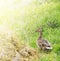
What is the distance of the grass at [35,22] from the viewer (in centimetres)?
1421

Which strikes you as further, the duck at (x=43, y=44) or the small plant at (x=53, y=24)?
the small plant at (x=53, y=24)

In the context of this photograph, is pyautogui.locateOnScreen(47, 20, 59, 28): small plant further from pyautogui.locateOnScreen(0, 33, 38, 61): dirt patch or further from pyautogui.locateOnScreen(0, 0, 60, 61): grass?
pyautogui.locateOnScreen(0, 33, 38, 61): dirt patch

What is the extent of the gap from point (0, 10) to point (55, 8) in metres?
2.93

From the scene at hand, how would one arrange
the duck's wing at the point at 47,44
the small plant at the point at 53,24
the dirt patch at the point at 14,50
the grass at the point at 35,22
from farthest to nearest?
1. the small plant at the point at 53,24
2. the grass at the point at 35,22
3. the duck's wing at the point at 47,44
4. the dirt patch at the point at 14,50

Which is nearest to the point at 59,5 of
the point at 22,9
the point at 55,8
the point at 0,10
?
the point at 55,8

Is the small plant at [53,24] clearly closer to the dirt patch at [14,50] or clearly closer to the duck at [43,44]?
the duck at [43,44]

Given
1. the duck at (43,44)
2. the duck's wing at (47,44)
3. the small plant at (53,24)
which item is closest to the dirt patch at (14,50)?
the duck at (43,44)

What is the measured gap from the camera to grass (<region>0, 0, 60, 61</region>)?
1421 cm

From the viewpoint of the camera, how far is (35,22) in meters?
16.6

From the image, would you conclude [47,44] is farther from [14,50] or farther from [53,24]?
[53,24]

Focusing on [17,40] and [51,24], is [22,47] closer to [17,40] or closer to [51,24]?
[17,40]

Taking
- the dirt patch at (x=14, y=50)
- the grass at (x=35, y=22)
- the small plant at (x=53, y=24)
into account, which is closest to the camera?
the dirt patch at (x=14, y=50)

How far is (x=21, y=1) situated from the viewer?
2002 centimetres

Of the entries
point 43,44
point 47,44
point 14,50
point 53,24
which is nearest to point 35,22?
point 53,24
